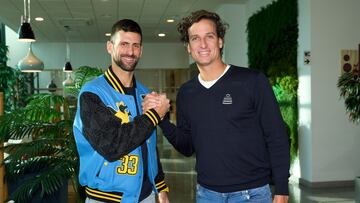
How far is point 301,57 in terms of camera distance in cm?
643

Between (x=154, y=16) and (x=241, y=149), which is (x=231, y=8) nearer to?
(x=154, y=16)

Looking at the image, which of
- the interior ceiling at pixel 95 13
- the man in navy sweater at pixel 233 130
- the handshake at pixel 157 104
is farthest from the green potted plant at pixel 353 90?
the interior ceiling at pixel 95 13

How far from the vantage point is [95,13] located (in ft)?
31.4

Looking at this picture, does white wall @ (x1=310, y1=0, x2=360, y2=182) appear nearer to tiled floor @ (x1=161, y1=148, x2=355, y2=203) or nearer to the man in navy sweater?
tiled floor @ (x1=161, y1=148, x2=355, y2=203)

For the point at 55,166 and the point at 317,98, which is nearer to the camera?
the point at 55,166

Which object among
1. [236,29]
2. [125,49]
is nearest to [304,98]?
[236,29]

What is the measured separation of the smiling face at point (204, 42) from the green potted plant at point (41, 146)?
1.81 meters

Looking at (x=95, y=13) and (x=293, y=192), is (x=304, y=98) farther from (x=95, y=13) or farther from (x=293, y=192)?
(x=95, y=13)

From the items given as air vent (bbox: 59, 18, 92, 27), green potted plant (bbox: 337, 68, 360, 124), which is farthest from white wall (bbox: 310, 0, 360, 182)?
air vent (bbox: 59, 18, 92, 27)

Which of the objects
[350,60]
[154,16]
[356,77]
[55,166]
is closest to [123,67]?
[55,166]

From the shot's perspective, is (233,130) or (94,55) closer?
(233,130)

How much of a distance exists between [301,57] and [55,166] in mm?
4410

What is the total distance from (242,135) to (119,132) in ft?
Answer: 1.95

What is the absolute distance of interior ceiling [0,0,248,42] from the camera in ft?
28.2
